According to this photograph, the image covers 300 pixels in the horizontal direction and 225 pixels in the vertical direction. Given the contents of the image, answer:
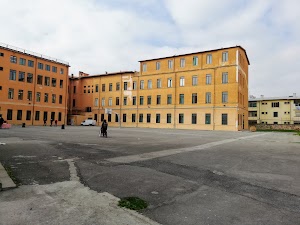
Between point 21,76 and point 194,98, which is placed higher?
point 21,76

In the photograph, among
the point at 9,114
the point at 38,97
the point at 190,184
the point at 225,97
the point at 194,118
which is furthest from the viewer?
the point at 38,97

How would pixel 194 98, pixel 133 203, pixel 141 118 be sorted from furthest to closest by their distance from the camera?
pixel 141 118 → pixel 194 98 → pixel 133 203

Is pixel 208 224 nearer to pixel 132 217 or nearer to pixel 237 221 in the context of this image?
pixel 237 221

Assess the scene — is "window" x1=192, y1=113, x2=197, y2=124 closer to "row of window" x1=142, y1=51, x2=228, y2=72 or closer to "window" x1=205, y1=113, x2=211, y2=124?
"window" x1=205, y1=113, x2=211, y2=124

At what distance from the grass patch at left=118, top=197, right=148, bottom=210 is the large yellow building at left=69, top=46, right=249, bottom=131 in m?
38.2

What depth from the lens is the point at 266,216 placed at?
4027mm

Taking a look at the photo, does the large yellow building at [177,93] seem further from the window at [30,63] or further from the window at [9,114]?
the window at [9,114]

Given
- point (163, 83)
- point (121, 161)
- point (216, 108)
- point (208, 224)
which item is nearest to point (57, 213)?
point (208, 224)

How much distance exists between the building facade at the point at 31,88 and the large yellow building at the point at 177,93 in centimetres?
747

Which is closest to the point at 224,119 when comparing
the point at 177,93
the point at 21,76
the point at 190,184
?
the point at 177,93

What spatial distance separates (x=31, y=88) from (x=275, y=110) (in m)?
63.4

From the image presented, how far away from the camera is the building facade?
4297cm

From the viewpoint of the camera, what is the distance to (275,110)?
6675cm

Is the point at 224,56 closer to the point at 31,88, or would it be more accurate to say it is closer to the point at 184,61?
the point at 184,61
